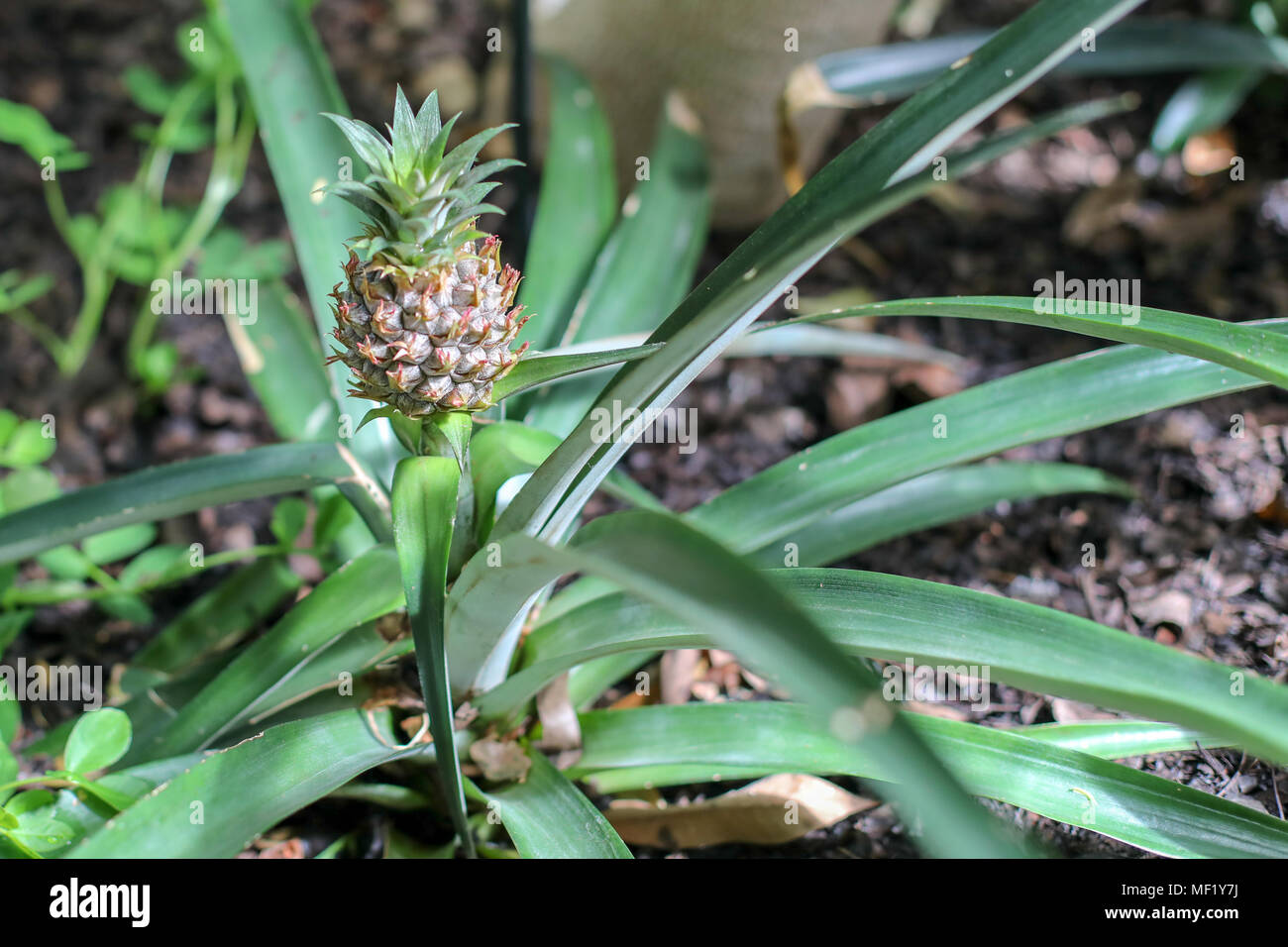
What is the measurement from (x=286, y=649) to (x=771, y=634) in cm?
69

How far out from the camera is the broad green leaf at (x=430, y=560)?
0.85 metres

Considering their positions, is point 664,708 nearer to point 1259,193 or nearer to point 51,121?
point 1259,193

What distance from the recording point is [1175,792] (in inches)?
37.7

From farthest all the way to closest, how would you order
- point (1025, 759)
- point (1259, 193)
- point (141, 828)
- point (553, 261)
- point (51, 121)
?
point (51, 121) < point (1259, 193) < point (553, 261) < point (1025, 759) < point (141, 828)

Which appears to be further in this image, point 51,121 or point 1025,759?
point 51,121

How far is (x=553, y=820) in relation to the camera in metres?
1.04

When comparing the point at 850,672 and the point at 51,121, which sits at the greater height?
the point at 51,121

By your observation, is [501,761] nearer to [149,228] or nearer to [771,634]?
[771,634]

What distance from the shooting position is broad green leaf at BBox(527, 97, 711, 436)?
53.5 inches

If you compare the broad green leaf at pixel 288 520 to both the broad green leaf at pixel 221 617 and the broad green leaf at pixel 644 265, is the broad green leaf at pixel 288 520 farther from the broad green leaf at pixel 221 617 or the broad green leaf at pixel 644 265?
the broad green leaf at pixel 644 265

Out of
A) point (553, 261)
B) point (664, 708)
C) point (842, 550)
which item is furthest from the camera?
point (553, 261)
